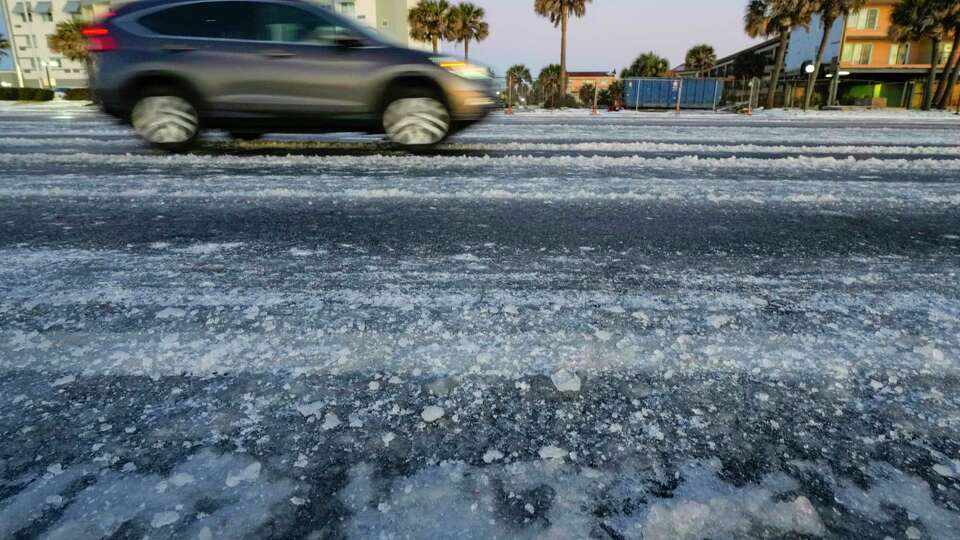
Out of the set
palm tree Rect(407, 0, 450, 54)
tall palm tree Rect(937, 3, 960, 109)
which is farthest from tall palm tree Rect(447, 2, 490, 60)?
tall palm tree Rect(937, 3, 960, 109)

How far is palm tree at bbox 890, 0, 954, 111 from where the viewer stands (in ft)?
100

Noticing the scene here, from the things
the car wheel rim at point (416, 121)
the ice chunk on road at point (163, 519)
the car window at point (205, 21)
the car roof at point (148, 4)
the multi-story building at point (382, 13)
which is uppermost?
the multi-story building at point (382, 13)

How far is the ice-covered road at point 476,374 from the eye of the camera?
0.90 meters

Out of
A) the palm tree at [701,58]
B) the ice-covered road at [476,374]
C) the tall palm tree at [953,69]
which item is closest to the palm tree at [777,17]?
the tall palm tree at [953,69]

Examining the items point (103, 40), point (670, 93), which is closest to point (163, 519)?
point (103, 40)

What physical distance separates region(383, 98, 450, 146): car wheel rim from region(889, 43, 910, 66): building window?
52045 mm

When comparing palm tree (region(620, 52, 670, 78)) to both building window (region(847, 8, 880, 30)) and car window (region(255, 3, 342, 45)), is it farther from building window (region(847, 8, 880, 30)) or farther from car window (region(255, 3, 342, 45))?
car window (region(255, 3, 342, 45))

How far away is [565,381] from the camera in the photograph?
1260 mm

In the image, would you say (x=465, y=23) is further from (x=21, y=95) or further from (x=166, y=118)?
(x=166, y=118)

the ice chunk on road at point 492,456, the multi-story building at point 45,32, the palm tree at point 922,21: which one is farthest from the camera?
the multi-story building at point 45,32

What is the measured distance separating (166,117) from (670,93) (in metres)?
27.9

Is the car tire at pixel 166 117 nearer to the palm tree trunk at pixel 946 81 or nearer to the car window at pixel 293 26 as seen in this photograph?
the car window at pixel 293 26

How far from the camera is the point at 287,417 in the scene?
1.11 meters

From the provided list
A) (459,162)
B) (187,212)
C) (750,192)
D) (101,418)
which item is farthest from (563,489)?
(459,162)
